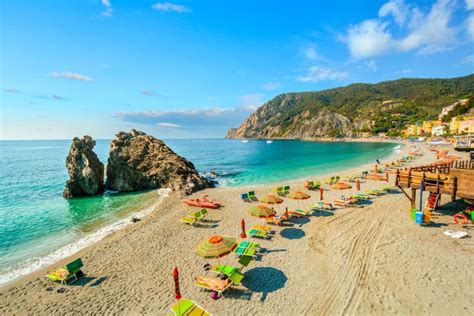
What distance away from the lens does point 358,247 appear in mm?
11648

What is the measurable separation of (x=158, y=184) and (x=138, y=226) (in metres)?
13.9

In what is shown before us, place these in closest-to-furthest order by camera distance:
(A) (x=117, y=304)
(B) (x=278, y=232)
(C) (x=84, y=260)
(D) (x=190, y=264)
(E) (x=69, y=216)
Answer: (A) (x=117, y=304), (D) (x=190, y=264), (C) (x=84, y=260), (B) (x=278, y=232), (E) (x=69, y=216)

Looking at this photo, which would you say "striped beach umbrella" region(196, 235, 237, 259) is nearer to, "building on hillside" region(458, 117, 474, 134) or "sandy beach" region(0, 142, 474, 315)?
"sandy beach" region(0, 142, 474, 315)

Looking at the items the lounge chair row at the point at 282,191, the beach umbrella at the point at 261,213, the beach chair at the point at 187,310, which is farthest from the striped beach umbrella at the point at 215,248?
the lounge chair row at the point at 282,191

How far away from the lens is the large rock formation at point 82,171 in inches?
1140

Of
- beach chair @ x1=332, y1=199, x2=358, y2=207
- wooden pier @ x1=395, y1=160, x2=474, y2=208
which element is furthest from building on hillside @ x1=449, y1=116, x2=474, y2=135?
wooden pier @ x1=395, y1=160, x2=474, y2=208

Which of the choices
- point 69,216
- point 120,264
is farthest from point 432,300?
point 69,216

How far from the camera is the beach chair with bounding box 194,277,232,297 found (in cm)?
848

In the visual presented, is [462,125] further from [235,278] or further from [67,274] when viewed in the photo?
[67,274]

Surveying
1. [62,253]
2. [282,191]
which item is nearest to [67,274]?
[62,253]

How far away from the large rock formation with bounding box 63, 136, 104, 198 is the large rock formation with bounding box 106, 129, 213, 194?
2049mm

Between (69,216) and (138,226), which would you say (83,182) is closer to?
(69,216)

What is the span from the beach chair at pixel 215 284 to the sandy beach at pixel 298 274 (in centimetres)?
31

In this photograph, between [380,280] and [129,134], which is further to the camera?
[129,134]
